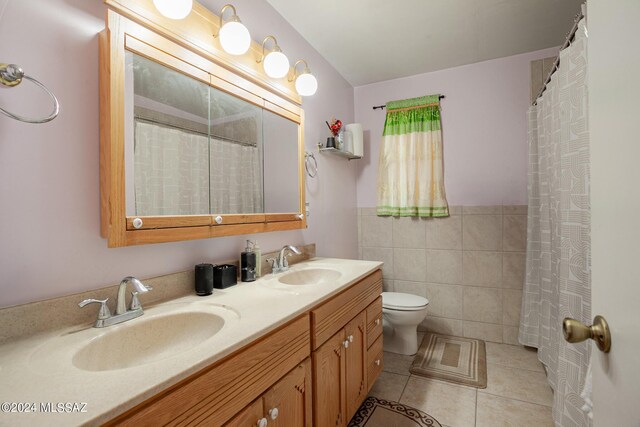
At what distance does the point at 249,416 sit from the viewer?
2.82ft

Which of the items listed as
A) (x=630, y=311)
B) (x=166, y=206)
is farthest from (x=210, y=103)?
(x=630, y=311)

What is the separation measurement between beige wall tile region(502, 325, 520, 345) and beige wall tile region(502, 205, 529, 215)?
0.96 metres

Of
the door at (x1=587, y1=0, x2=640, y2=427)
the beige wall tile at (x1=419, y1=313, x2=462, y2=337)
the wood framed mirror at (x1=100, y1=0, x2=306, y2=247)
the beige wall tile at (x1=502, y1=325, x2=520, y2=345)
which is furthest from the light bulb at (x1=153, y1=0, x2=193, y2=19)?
the beige wall tile at (x1=502, y1=325, x2=520, y2=345)

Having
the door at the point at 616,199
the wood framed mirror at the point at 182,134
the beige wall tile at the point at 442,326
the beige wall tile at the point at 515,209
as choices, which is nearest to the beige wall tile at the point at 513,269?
the beige wall tile at the point at 515,209

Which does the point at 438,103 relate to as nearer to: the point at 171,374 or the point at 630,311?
the point at 630,311

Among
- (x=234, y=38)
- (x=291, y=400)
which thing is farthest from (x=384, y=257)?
(x=234, y=38)

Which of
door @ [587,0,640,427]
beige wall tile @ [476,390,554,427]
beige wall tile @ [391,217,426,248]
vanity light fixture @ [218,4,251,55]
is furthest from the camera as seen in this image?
beige wall tile @ [391,217,426,248]

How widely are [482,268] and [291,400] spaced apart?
216 centimetres

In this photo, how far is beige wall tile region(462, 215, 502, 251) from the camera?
253 cm

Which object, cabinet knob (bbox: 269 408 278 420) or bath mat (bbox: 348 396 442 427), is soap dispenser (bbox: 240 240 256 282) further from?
bath mat (bbox: 348 396 442 427)

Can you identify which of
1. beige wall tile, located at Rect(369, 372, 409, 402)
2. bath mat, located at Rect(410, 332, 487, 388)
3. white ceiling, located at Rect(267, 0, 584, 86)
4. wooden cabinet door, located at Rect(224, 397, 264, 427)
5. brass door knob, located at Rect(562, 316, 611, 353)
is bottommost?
beige wall tile, located at Rect(369, 372, 409, 402)

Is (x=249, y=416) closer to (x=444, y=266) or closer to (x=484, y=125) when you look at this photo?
(x=444, y=266)

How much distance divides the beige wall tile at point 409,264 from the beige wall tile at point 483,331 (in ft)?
1.80

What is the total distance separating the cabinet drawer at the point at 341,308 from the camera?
121 centimetres
